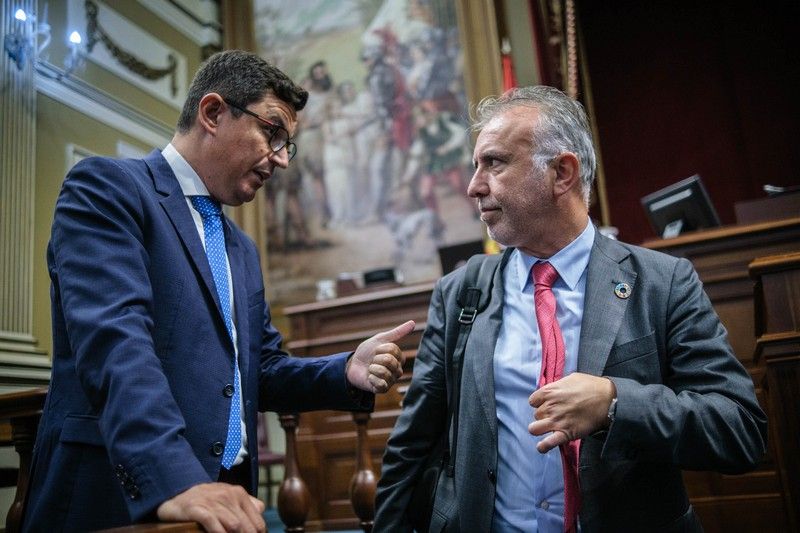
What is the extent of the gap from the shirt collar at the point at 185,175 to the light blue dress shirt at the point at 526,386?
0.85 meters

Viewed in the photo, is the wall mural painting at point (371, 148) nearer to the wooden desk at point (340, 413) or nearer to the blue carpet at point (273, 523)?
the wooden desk at point (340, 413)

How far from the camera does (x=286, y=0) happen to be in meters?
7.91

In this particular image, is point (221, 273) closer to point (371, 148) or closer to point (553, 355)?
point (553, 355)

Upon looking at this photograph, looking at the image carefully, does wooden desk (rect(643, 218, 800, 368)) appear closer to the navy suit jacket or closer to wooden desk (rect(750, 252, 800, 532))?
wooden desk (rect(750, 252, 800, 532))

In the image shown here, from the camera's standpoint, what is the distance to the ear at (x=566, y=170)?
206 centimetres

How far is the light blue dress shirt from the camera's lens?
1.71 metres

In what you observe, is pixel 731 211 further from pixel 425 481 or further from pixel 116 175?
pixel 116 175

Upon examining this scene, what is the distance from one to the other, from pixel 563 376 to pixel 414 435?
1.37ft

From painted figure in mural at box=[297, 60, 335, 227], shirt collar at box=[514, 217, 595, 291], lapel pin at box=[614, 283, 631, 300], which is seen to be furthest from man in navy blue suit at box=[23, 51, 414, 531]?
painted figure in mural at box=[297, 60, 335, 227]

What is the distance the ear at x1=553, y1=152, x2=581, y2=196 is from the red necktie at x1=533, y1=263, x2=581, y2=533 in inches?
9.8

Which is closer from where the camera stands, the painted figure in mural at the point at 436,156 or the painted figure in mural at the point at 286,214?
the painted figure in mural at the point at 436,156

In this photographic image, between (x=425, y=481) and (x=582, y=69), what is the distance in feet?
23.3

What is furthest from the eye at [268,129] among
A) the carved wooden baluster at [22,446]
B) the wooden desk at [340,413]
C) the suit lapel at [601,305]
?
the wooden desk at [340,413]

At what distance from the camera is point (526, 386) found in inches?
71.2
